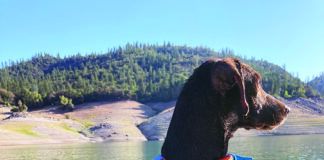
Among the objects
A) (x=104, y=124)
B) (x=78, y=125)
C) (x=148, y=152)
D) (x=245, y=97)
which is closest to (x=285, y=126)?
(x=104, y=124)

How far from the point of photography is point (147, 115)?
136750 millimetres

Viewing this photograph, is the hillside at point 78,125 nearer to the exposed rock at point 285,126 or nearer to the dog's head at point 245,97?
the exposed rock at point 285,126

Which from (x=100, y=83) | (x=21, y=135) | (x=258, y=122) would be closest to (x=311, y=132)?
(x=21, y=135)

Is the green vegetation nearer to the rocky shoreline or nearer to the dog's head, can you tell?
the rocky shoreline

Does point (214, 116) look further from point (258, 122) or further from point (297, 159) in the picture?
point (297, 159)

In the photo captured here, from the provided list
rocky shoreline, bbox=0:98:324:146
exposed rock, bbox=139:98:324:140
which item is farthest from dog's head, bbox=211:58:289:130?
exposed rock, bbox=139:98:324:140

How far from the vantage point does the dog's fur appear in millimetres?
3902

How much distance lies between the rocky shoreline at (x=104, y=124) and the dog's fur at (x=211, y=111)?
74.8 m

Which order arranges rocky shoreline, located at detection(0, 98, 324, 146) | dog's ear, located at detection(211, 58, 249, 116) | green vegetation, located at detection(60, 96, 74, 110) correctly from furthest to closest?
green vegetation, located at detection(60, 96, 74, 110), rocky shoreline, located at detection(0, 98, 324, 146), dog's ear, located at detection(211, 58, 249, 116)

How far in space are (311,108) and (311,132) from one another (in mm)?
40313

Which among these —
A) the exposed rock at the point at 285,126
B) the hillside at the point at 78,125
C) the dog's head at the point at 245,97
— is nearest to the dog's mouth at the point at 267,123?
the dog's head at the point at 245,97

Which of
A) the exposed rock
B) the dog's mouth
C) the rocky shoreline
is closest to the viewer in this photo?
the dog's mouth

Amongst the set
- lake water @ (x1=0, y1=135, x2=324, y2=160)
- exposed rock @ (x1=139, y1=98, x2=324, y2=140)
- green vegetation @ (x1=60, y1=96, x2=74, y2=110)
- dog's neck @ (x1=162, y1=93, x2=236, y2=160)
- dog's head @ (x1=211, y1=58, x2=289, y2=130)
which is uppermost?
dog's head @ (x1=211, y1=58, x2=289, y2=130)

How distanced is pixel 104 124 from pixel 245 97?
366ft
